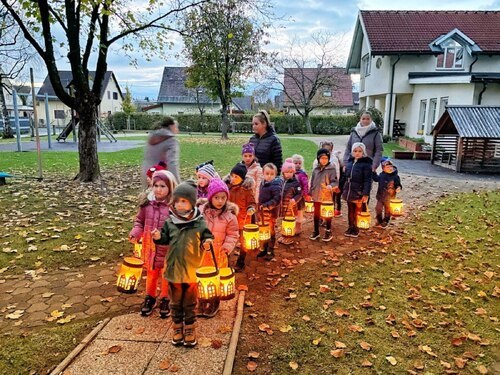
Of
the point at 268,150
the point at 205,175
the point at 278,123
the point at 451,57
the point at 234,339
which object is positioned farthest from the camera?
the point at 278,123

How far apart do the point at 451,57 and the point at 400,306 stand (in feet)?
84.3

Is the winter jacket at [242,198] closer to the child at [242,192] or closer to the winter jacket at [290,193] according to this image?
the child at [242,192]

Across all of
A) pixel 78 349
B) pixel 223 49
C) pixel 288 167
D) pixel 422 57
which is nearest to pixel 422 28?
pixel 422 57

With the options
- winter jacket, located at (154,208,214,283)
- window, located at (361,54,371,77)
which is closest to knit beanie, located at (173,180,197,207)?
winter jacket, located at (154,208,214,283)

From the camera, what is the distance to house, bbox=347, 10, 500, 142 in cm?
2327

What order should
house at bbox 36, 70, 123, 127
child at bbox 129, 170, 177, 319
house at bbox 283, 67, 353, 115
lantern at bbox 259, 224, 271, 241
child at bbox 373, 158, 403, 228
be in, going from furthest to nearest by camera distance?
house at bbox 36, 70, 123, 127, house at bbox 283, 67, 353, 115, child at bbox 373, 158, 403, 228, lantern at bbox 259, 224, 271, 241, child at bbox 129, 170, 177, 319

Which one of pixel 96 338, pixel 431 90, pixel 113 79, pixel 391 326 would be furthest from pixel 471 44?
pixel 113 79

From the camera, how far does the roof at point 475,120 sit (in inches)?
522

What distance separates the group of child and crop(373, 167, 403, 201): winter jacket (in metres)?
0.80

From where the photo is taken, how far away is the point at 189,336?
3389 millimetres

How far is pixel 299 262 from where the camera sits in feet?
18.1

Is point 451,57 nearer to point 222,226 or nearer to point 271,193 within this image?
point 271,193

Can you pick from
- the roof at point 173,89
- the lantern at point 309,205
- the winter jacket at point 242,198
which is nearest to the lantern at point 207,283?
the winter jacket at point 242,198

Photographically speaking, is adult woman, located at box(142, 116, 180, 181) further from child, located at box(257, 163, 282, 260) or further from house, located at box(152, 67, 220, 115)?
house, located at box(152, 67, 220, 115)
